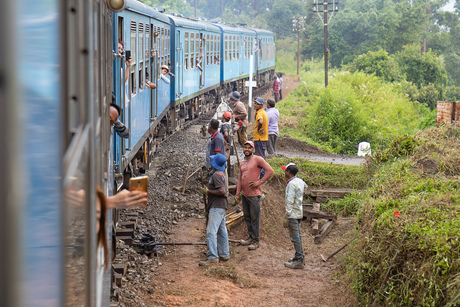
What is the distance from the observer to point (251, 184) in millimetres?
8469

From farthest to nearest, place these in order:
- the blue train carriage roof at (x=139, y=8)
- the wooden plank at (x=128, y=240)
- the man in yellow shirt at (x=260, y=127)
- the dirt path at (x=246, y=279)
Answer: the man in yellow shirt at (x=260, y=127), the wooden plank at (x=128, y=240), the blue train carriage roof at (x=139, y=8), the dirt path at (x=246, y=279)

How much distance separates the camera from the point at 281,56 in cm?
6519

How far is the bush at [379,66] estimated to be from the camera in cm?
3372

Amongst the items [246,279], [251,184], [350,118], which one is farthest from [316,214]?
[350,118]

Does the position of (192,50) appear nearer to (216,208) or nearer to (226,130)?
(226,130)

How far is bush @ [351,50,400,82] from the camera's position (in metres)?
33.7

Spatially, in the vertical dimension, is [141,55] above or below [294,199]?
above

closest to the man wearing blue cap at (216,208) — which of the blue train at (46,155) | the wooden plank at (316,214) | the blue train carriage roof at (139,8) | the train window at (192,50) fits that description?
the blue train carriage roof at (139,8)

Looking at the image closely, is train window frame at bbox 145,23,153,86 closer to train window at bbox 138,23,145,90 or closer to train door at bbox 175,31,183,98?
train window at bbox 138,23,145,90

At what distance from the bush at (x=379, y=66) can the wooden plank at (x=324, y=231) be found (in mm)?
24813

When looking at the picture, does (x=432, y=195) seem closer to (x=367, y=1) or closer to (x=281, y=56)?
(x=281, y=56)

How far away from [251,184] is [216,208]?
818mm

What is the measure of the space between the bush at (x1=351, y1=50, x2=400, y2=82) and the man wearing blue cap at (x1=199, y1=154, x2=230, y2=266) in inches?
1076

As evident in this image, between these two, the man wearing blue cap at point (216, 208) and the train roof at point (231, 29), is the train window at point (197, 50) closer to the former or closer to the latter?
the train roof at point (231, 29)
